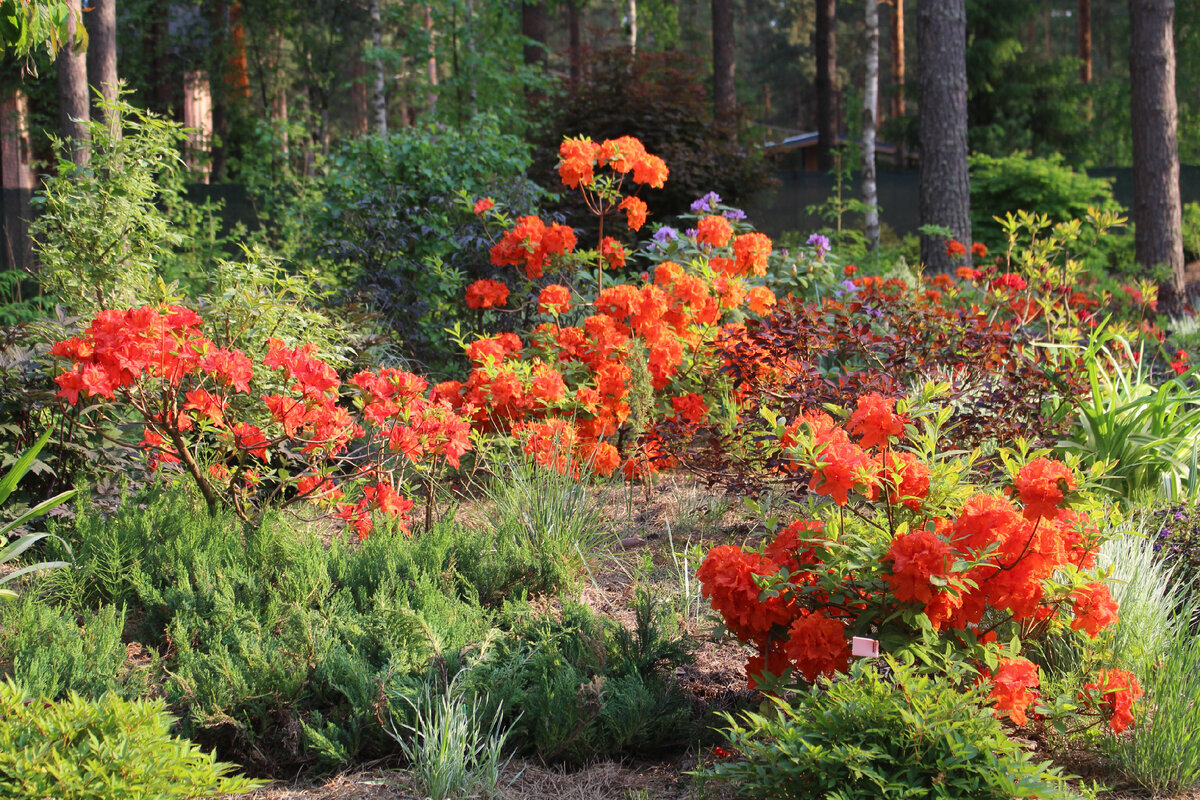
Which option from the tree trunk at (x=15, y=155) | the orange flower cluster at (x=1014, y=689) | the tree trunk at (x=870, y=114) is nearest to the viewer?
the orange flower cluster at (x=1014, y=689)

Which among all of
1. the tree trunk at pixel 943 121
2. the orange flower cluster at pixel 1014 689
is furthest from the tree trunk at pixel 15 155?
the orange flower cluster at pixel 1014 689

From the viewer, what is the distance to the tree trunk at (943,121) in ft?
26.2

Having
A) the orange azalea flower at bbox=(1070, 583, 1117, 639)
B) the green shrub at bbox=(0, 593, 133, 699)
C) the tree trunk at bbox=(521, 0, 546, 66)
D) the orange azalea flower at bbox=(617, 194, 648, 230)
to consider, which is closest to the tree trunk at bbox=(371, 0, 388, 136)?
the tree trunk at bbox=(521, 0, 546, 66)

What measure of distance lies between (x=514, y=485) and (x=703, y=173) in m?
6.65

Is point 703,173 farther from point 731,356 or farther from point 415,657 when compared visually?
point 415,657

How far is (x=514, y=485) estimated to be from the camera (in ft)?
10.9

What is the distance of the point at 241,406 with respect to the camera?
11.2ft

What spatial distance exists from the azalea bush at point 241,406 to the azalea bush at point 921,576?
4.29ft

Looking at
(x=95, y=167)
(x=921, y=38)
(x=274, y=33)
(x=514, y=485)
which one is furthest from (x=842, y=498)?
(x=274, y=33)

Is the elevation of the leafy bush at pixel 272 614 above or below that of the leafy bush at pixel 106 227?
below

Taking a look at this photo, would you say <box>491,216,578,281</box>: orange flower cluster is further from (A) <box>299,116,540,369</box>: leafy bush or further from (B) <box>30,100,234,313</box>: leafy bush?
(B) <box>30,100,234,313</box>: leafy bush

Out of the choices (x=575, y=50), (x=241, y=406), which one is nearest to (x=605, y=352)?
(x=241, y=406)

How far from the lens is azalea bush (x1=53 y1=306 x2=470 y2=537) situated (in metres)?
2.40

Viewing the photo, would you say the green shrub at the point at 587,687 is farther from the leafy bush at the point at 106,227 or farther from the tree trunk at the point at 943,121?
the tree trunk at the point at 943,121
